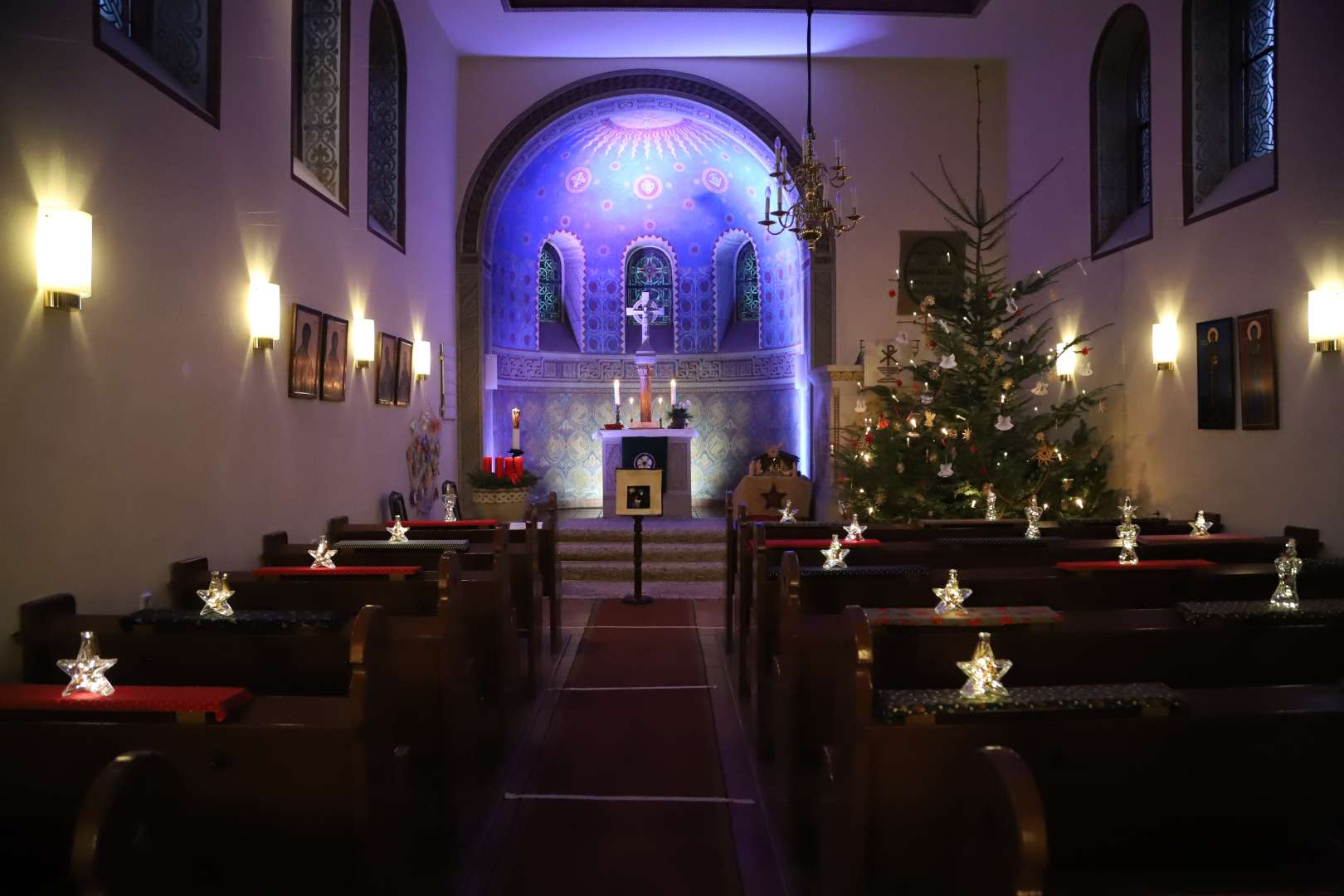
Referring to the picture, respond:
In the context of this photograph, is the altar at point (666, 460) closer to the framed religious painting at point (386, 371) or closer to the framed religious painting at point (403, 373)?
the framed religious painting at point (403, 373)

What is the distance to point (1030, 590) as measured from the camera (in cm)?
385

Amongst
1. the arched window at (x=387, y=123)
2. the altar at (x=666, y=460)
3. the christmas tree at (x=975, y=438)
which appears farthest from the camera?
the altar at (x=666, y=460)

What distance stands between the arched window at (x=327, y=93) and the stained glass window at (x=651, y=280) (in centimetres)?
778

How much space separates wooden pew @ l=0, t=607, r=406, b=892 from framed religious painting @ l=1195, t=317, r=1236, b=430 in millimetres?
6311

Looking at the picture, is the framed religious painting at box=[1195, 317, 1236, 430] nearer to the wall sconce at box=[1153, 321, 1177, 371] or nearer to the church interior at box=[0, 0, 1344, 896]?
the church interior at box=[0, 0, 1344, 896]

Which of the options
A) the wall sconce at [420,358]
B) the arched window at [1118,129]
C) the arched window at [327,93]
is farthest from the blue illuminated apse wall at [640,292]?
the arched window at [327,93]

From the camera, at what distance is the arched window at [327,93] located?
22.2 ft

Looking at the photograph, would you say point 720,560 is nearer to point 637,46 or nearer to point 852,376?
point 852,376

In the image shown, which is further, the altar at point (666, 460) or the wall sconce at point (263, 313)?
the altar at point (666, 460)

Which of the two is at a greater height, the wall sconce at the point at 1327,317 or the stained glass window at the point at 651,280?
the stained glass window at the point at 651,280

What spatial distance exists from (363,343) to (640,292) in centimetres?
778

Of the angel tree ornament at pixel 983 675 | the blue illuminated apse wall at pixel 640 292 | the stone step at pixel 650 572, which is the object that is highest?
the blue illuminated apse wall at pixel 640 292

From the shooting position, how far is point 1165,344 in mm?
7262

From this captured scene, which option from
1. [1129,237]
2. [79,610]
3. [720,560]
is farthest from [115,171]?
[1129,237]
